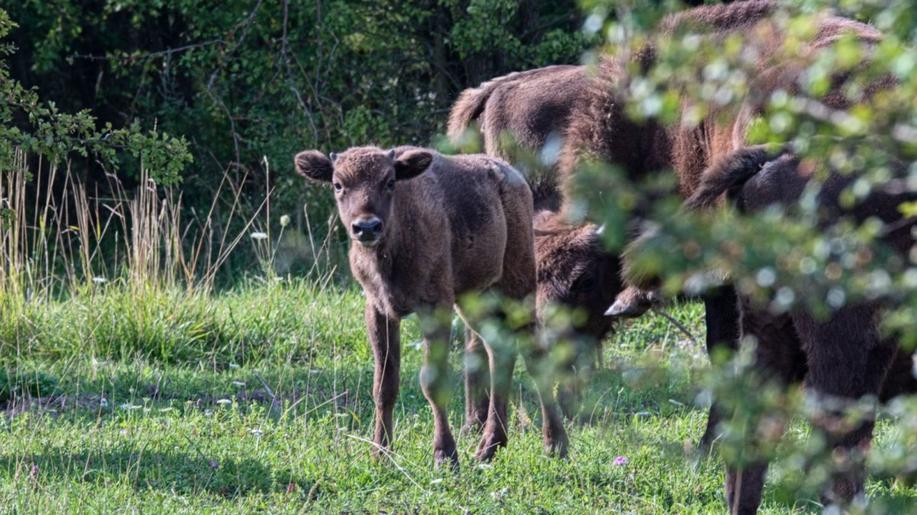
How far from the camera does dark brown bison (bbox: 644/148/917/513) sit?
511 cm

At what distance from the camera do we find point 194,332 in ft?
31.6

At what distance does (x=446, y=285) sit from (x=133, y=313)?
346cm

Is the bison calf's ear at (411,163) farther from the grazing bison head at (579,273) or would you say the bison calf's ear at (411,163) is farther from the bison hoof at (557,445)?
the bison hoof at (557,445)

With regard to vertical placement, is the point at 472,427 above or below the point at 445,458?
below

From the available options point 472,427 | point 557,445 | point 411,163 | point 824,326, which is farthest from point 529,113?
point 824,326

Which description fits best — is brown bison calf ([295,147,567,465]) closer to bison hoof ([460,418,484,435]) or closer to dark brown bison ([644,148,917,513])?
bison hoof ([460,418,484,435])

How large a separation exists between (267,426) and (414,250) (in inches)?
50.9

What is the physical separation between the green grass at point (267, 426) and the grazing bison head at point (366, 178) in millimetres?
1099

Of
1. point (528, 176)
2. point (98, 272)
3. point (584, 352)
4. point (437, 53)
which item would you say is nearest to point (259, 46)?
point (437, 53)

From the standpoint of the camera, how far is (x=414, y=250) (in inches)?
268

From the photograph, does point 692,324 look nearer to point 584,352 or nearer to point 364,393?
point 364,393

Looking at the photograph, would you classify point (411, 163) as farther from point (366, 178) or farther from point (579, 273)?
point (579, 273)

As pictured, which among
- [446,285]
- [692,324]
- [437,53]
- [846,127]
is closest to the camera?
[846,127]

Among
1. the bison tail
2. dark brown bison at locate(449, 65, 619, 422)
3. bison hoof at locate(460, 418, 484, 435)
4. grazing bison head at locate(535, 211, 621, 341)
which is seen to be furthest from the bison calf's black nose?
grazing bison head at locate(535, 211, 621, 341)
